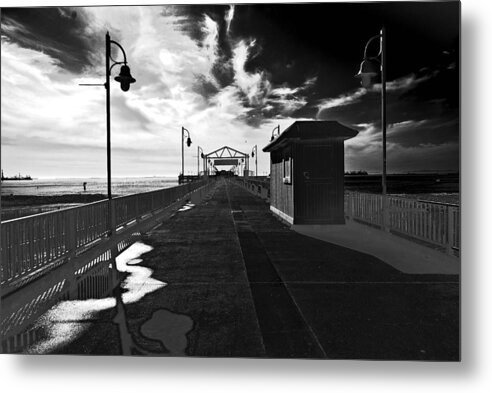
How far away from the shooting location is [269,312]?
5.08 meters

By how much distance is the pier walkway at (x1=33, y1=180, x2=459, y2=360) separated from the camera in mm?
4273

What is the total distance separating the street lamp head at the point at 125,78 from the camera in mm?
8456

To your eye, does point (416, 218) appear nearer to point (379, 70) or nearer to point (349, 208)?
point (379, 70)

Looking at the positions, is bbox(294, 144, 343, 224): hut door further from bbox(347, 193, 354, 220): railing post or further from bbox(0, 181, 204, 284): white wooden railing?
bbox(0, 181, 204, 284): white wooden railing

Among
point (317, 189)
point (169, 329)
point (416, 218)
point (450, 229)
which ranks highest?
point (317, 189)

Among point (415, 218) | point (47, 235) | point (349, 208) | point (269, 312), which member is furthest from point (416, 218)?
point (47, 235)

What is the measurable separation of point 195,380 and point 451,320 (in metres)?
3.11

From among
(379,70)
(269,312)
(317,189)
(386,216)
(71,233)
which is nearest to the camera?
(269,312)

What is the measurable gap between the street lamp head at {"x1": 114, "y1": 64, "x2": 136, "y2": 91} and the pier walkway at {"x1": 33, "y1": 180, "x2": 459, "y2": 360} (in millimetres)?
3689

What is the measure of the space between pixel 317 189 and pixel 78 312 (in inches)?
335

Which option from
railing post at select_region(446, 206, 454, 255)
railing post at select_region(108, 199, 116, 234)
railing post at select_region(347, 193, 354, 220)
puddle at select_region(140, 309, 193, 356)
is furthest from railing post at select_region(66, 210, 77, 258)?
railing post at select_region(347, 193, 354, 220)

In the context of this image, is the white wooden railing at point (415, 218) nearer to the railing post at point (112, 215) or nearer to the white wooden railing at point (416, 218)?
the white wooden railing at point (416, 218)

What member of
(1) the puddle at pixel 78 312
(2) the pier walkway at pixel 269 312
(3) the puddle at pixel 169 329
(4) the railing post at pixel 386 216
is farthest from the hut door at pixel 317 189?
(3) the puddle at pixel 169 329

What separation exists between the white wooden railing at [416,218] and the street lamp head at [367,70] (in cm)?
286
